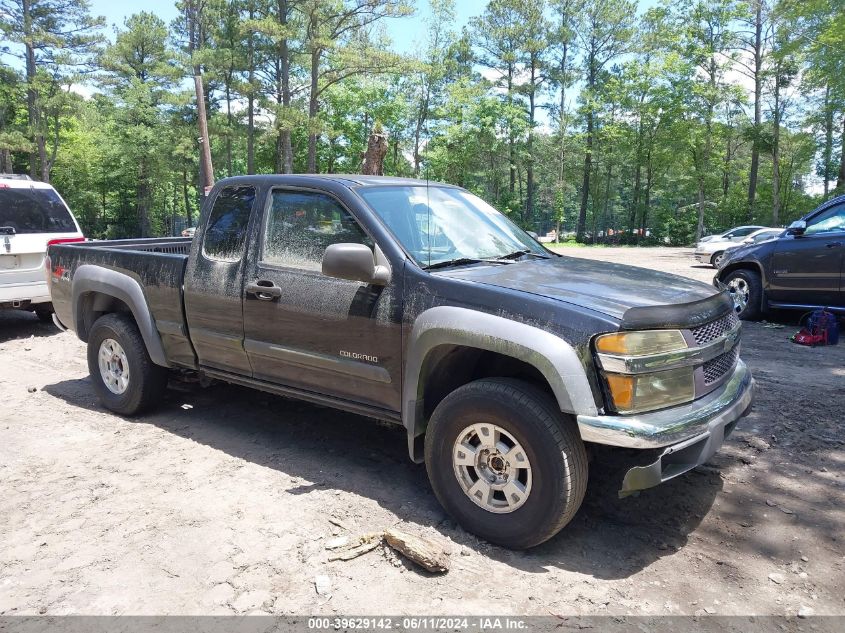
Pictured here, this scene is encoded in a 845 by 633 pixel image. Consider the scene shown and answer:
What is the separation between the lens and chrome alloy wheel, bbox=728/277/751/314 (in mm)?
9188

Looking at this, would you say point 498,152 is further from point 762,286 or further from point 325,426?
point 325,426

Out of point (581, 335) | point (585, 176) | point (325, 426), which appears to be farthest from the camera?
point (585, 176)

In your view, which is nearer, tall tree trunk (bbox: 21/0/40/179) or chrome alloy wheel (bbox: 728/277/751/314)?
chrome alloy wheel (bbox: 728/277/751/314)

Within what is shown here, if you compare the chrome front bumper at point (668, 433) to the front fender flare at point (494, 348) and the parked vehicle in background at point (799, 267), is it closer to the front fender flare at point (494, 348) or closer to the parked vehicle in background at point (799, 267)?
the front fender flare at point (494, 348)

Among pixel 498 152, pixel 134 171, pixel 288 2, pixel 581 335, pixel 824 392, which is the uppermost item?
pixel 288 2

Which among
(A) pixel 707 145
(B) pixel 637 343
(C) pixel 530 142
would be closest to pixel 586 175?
(C) pixel 530 142

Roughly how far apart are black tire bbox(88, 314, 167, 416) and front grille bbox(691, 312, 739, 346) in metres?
4.17

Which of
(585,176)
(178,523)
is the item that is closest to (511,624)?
(178,523)

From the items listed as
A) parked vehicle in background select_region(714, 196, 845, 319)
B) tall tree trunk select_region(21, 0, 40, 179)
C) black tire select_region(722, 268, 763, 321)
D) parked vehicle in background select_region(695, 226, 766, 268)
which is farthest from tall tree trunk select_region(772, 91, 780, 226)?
tall tree trunk select_region(21, 0, 40, 179)

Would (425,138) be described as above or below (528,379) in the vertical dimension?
above

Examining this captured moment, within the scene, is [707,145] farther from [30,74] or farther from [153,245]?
[153,245]

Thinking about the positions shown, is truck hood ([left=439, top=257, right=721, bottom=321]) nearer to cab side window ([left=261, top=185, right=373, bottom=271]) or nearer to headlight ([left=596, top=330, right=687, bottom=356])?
headlight ([left=596, top=330, right=687, bottom=356])

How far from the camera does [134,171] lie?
38375mm

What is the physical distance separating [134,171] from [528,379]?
4074 cm
